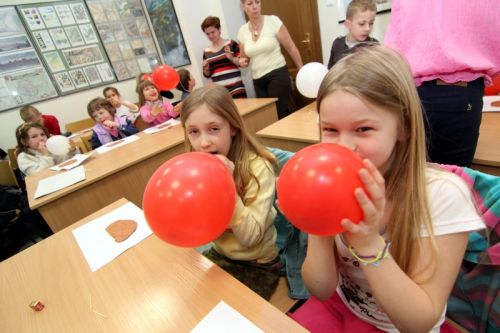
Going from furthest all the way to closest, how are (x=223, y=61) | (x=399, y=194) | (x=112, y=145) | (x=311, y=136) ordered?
1. (x=223, y=61)
2. (x=112, y=145)
3. (x=311, y=136)
4. (x=399, y=194)

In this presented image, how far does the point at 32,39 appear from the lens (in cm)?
385

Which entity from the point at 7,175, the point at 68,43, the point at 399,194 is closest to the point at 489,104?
the point at 399,194

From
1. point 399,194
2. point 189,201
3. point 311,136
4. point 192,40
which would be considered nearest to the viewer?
point 189,201

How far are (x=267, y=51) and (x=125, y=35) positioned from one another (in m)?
2.95

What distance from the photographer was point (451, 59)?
1.10m

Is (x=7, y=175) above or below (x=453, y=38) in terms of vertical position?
below

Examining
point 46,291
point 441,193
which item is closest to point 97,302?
point 46,291

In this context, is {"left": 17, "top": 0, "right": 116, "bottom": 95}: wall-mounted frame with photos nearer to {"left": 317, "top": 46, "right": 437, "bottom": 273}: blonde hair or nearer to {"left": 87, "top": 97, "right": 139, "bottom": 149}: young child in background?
{"left": 87, "top": 97, "right": 139, "bottom": 149}: young child in background

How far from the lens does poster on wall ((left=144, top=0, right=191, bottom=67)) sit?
15.8 ft

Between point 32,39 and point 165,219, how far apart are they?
478 cm

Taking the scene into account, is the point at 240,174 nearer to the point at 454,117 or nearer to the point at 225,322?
the point at 225,322

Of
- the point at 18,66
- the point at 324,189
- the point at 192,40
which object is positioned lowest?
the point at 324,189

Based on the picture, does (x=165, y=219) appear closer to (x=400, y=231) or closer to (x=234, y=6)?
(x=400, y=231)

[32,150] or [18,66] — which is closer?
[32,150]
